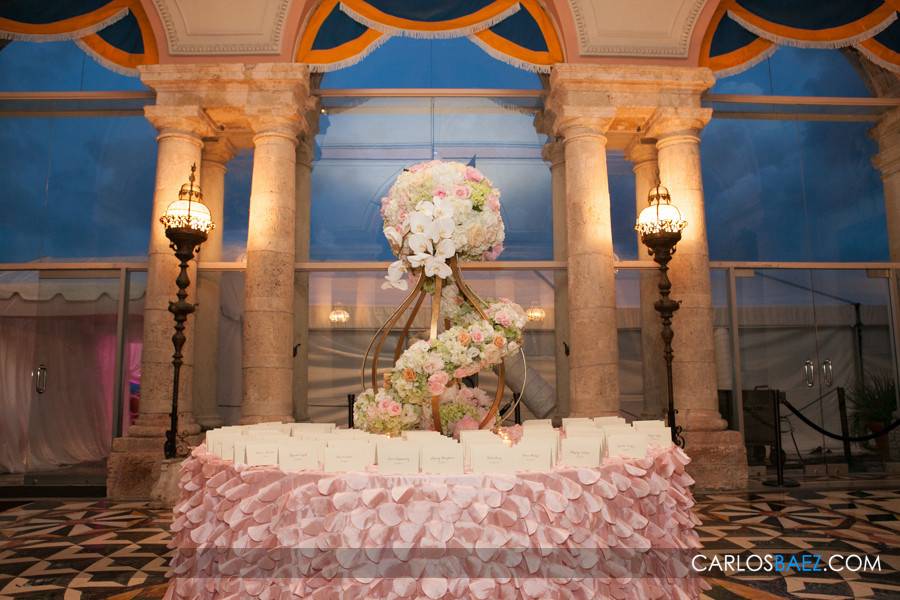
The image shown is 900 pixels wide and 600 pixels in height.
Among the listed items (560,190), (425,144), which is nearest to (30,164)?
(425,144)

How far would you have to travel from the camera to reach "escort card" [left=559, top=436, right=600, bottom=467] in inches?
81.0

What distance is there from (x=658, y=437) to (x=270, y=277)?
4.71 metres

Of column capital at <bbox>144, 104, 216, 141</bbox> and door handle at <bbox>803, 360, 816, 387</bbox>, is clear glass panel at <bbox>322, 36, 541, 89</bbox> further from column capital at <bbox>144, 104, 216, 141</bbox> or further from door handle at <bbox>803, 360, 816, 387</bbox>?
door handle at <bbox>803, 360, 816, 387</bbox>

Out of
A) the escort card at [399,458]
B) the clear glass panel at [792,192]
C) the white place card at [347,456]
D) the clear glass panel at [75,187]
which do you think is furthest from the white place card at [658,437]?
the clear glass panel at [75,187]

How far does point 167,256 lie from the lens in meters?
6.33

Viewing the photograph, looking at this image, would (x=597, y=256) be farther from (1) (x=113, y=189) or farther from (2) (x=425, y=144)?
(1) (x=113, y=189)

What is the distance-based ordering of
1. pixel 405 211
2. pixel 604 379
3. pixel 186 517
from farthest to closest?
pixel 604 379 < pixel 405 211 < pixel 186 517

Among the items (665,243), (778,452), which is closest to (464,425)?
(665,243)

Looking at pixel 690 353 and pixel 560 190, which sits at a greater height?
pixel 560 190

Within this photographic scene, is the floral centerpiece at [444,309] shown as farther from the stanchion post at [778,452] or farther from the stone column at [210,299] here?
the stone column at [210,299]

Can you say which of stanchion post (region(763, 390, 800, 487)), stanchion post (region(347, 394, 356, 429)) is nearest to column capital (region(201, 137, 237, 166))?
stanchion post (region(347, 394, 356, 429))

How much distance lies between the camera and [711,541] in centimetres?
412

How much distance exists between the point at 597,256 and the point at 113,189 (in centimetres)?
588

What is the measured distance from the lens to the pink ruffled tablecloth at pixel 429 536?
68.1 inches
